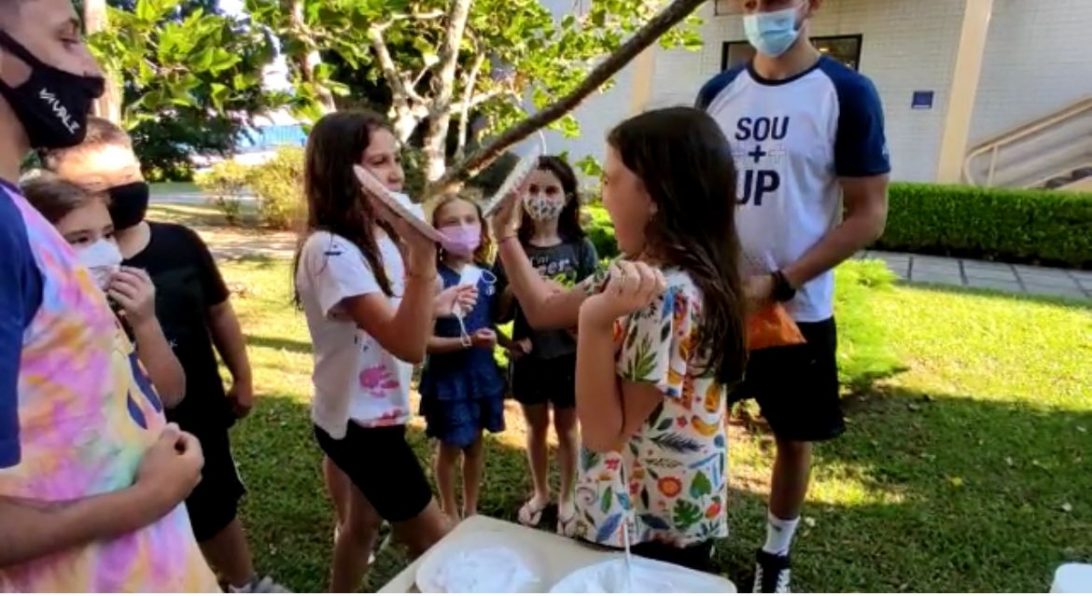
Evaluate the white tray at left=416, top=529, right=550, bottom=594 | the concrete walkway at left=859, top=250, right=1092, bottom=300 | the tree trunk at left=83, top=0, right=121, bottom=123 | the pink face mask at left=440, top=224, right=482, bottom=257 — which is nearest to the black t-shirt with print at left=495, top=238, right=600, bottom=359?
the pink face mask at left=440, top=224, right=482, bottom=257

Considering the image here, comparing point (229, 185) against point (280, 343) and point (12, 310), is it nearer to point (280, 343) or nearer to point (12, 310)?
point (280, 343)

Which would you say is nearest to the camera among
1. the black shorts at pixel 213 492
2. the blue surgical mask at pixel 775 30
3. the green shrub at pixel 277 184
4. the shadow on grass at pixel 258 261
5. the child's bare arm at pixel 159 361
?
the child's bare arm at pixel 159 361

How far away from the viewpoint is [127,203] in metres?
1.94

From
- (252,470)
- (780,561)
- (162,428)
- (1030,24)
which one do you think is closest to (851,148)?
(780,561)

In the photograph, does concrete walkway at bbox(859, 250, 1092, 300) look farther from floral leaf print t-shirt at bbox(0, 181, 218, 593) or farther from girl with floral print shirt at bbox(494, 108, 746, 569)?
floral leaf print t-shirt at bbox(0, 181, 218, 593)

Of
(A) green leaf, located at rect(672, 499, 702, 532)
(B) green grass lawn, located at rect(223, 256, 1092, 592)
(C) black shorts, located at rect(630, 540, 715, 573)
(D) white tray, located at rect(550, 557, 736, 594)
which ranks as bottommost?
(B) green grass lawn, located at rect(223, 256, 1092, 592)

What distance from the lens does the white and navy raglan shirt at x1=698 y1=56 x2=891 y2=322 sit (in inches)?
86.5

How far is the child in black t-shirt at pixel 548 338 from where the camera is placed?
299 centimetres

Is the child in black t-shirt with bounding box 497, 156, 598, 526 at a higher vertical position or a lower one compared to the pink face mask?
lower

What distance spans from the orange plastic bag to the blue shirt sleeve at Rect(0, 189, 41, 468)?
176cm

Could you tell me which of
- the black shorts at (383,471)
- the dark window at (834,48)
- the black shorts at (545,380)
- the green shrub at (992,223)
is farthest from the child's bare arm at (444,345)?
the dark window at (834,48)

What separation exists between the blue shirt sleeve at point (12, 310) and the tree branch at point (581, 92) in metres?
2.11

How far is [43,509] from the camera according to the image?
89 cm

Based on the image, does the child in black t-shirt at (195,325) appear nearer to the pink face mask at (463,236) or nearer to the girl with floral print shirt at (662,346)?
the pink face mask at (463,236)
